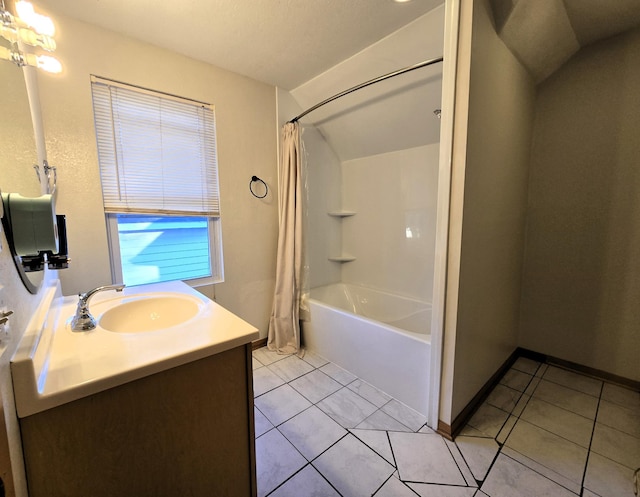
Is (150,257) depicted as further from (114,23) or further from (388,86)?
(388,86)

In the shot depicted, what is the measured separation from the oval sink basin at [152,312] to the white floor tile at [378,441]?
1159mm

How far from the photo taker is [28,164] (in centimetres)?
93

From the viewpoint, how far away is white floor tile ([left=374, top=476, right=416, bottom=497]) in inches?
47.5

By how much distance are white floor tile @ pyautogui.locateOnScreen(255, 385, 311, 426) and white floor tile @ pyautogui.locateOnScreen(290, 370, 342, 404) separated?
0.05 m

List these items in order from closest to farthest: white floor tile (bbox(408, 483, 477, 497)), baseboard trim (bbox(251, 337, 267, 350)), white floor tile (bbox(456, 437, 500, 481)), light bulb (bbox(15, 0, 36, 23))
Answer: light bulb (bbox(15, 0, 36, 23)) → white floor tile (bbox(408, 483, 477, 497)) → white floor tile (bbox(456, 437, 500, 481)) → baseboard trim (bbox(251, 337, 267, 350))

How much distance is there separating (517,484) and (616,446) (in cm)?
71

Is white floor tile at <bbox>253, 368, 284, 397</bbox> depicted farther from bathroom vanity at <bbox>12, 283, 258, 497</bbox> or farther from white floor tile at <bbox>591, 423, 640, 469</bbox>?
white floor tile at <bbox>591, 423, 640, 469</bbox>

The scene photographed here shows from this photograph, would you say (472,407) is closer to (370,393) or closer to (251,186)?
(370,393)

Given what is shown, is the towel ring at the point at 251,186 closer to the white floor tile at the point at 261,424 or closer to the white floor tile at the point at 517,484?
the white floor tile at the point at 261,424

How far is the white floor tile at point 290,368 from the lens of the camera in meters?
2.12

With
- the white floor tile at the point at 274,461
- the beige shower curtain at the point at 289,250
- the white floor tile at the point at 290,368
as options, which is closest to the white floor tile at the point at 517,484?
the white floor tile at the point at 274,461

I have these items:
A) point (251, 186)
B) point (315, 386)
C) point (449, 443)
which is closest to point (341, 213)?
point (251, 186)

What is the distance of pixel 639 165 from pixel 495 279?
122cm

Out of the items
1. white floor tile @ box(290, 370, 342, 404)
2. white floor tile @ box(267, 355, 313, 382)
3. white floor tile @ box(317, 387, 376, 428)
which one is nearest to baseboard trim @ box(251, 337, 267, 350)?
white floor tile @ box(267, 355, 313, 382)
